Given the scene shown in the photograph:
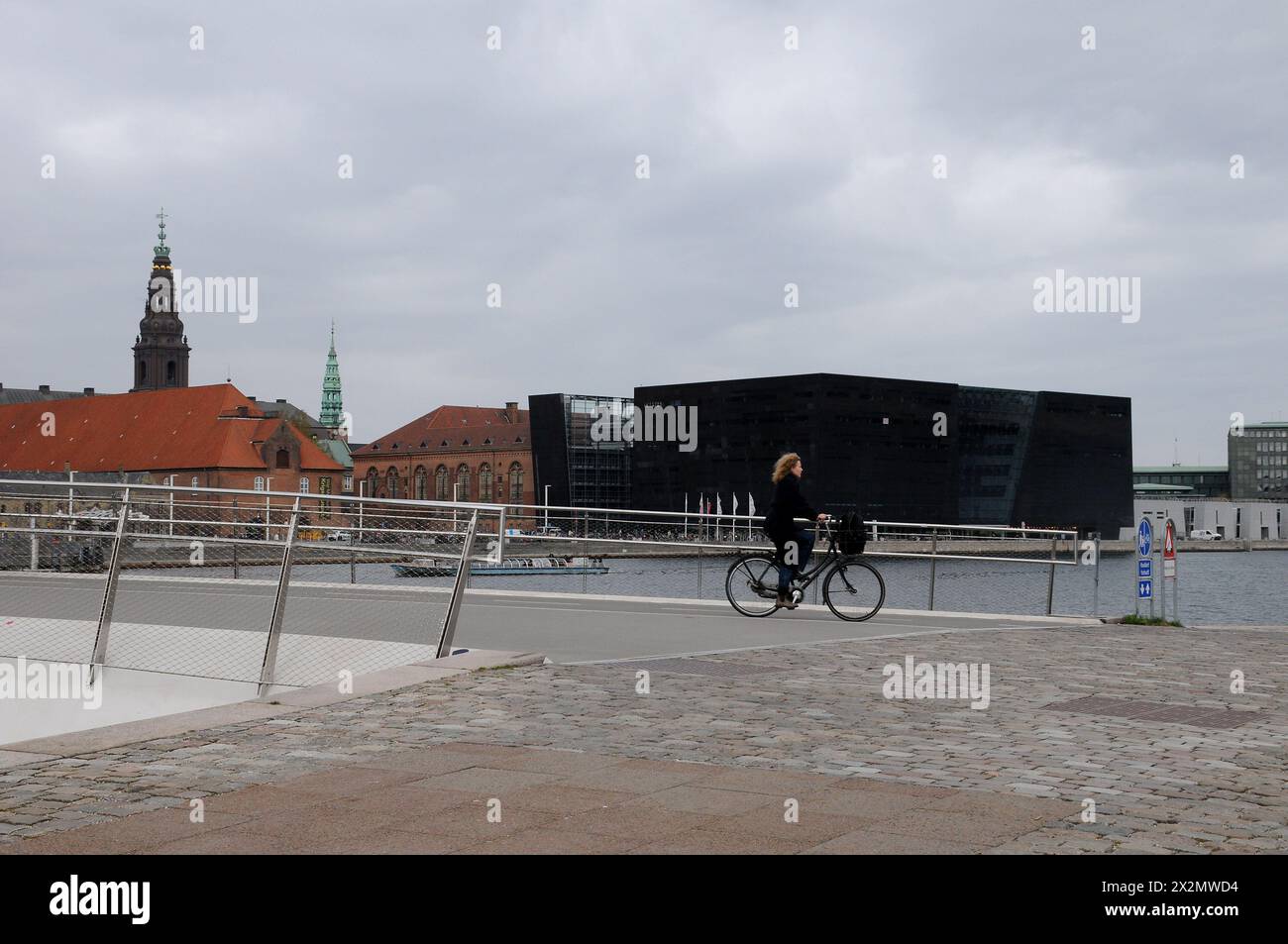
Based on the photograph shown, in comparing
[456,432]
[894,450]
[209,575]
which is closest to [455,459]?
[456,432]

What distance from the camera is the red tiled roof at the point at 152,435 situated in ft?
392

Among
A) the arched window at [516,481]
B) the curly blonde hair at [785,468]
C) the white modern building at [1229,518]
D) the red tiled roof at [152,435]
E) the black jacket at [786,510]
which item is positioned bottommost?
the white modern building at [1229,518]

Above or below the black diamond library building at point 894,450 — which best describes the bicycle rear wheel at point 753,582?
below

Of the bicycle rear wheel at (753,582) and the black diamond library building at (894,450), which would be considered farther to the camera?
the black diamond library building at (894,450)

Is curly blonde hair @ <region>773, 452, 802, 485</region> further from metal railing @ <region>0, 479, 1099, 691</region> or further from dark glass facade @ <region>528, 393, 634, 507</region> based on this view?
dark glass facade @ <region>528, 393, 634, 507</region>

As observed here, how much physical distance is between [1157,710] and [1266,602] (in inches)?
2144

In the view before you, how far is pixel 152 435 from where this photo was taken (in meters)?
122

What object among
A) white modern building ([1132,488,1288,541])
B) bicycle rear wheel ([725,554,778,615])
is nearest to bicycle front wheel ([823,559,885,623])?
bicycle rear wheel ([725,554,778,615])

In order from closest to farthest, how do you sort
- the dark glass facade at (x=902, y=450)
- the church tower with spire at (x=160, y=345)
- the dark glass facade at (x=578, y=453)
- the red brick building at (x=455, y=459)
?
the dark glass facade at (x=902, y=450) → the dark glass facade at (x=578, y=453) → the church tower with spire at (x=160, y=345) → the red brick building at (x=455, y=459)

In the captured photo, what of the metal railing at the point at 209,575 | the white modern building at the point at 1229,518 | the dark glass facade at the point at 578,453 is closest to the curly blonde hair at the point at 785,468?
the metal railing at the point at 209,575

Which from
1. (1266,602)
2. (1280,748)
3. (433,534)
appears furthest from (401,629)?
(1266,602)

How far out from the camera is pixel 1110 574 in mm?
89500

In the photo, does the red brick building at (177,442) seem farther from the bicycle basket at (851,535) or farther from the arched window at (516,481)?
the bicycle basket at (851,535)

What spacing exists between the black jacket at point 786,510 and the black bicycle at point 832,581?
1.24 ft
